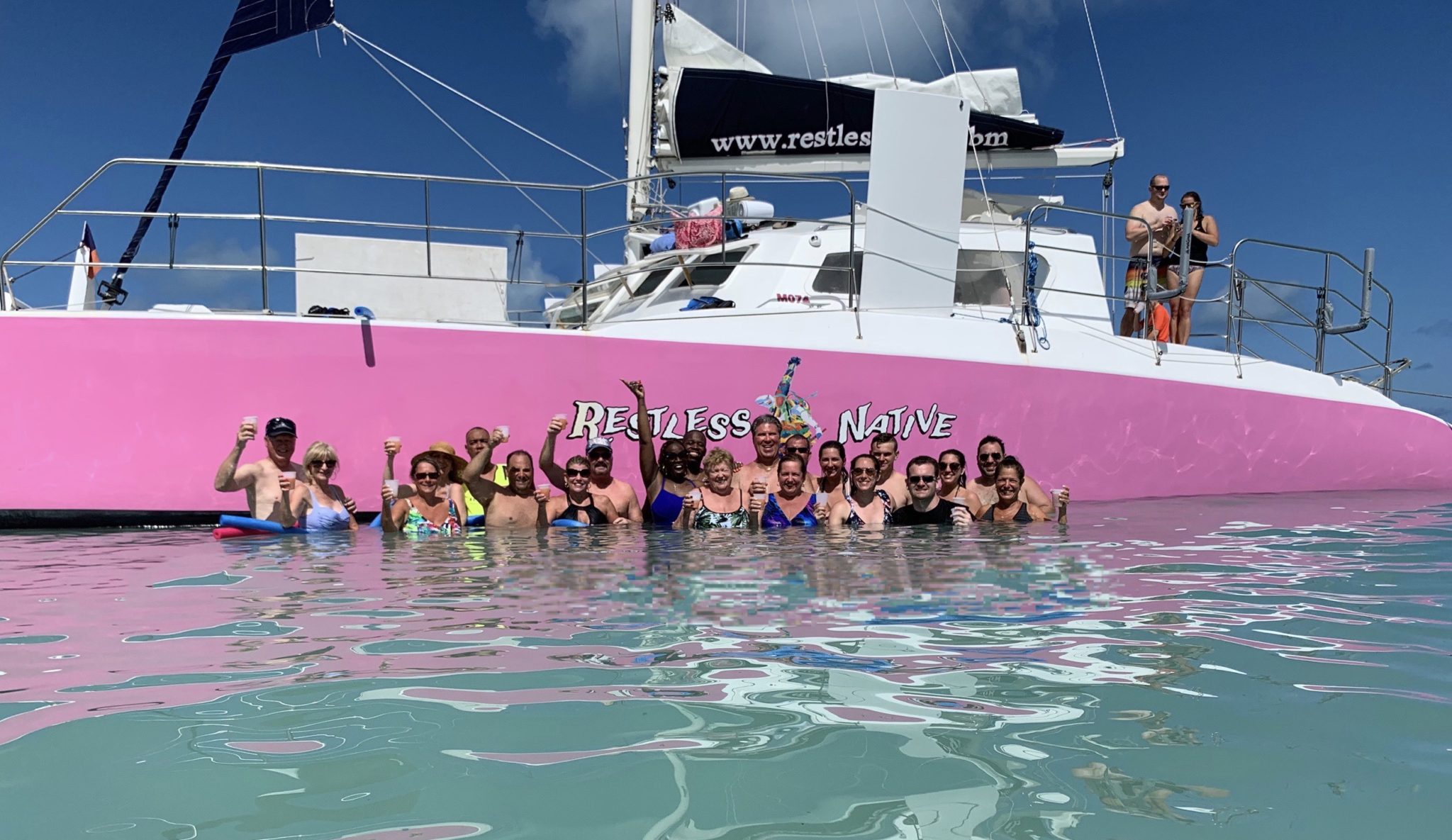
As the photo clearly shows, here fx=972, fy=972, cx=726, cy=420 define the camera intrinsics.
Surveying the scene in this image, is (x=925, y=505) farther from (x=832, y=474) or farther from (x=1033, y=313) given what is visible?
(x=1033, y=313)

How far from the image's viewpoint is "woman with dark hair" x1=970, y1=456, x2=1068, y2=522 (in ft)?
19.0

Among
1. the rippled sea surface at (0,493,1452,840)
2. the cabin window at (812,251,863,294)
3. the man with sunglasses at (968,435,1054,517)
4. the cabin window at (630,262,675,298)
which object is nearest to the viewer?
the rippled sea surface at (0,493,1452,840)

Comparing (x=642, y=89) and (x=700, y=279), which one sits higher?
(x=642, y=89)

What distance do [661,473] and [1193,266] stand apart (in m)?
4.62

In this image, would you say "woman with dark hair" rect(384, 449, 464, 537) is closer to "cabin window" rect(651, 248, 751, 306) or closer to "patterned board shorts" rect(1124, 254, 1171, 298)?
"cabin window" rect(651, 248, 751, 306)

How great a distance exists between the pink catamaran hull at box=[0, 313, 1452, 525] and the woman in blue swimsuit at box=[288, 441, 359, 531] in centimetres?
19

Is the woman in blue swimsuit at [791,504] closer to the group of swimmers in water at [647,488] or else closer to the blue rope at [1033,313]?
the group of swimmers in water at [647,488]

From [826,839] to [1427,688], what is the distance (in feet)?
5.25

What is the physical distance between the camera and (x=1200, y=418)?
23.7ft

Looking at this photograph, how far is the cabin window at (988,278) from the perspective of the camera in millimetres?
7551

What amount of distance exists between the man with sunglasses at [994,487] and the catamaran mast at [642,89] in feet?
12.9

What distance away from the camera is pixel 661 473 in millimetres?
6035

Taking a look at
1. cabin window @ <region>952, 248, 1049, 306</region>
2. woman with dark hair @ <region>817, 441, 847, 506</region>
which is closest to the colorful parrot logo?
woman with dark hair @ <region>817, 441, 847, 506</region>

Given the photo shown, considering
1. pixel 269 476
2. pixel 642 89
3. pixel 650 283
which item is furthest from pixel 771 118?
pixel 269 476
